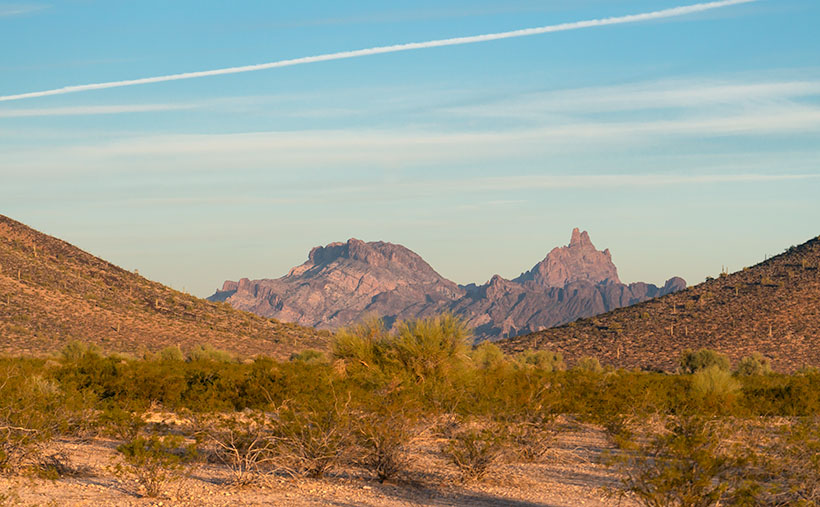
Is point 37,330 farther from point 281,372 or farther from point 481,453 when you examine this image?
point 481,453

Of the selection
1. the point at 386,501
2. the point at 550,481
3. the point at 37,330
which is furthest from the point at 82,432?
the point at 37,330

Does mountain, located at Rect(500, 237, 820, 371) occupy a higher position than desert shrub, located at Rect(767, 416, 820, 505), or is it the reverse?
mountain, located at Rect(500, 237, 820, 371)

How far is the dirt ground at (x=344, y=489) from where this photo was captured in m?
12.2

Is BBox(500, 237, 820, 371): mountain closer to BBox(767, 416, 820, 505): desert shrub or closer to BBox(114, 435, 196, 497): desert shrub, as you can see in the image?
BBox(767, 416, 820, 505): desert shrub

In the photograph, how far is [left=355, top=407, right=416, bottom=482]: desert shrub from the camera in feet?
44.5

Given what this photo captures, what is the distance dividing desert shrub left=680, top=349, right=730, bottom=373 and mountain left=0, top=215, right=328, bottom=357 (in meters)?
26.7

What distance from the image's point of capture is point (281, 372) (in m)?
23.6

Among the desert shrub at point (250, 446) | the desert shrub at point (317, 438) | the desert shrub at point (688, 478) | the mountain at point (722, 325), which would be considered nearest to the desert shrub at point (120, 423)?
the desert shrub at point (250, 446)

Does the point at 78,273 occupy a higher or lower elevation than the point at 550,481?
higher

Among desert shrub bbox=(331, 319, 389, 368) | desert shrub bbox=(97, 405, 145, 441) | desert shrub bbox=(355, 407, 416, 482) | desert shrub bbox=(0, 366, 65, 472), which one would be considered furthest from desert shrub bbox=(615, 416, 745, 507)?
desert shrub bbox=(331, 319, 389, 368)

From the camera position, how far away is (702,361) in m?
41.6

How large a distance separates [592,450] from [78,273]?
5323 cm

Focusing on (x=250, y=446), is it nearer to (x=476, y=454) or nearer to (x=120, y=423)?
(x=476, y=454)

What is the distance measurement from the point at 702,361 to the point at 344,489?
31983 mm
